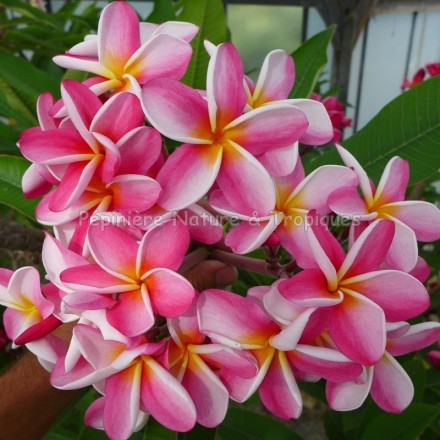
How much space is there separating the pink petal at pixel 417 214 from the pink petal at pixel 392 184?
0.04ft

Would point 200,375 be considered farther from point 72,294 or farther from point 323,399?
point 323,399

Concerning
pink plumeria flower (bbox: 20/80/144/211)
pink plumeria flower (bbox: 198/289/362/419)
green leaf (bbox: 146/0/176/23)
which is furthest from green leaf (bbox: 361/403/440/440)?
green leaf (bbox: 146/0/176/23)

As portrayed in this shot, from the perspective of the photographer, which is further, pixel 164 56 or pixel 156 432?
pixel 156 432

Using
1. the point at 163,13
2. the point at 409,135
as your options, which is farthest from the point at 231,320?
the point at 163,13

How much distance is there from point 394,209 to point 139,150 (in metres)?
0.26

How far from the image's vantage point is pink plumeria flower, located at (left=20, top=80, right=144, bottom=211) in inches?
15.6

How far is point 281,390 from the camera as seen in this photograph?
0.43 meters

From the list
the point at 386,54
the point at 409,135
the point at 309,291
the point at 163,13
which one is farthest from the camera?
the point at 386,54

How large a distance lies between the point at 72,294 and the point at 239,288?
0.43m

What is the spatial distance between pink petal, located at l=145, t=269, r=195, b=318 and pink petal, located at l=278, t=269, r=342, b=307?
8cm

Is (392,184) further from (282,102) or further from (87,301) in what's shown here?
(87,301)

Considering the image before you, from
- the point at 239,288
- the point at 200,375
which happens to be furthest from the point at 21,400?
the point at 239,288

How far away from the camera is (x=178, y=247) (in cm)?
40

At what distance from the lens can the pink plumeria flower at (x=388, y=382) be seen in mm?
443
